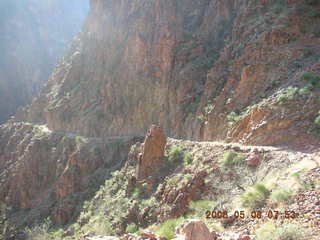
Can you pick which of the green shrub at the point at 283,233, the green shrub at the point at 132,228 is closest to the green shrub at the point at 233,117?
the green shrub at the point at 132,228

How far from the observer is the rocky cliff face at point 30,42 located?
92812 mm

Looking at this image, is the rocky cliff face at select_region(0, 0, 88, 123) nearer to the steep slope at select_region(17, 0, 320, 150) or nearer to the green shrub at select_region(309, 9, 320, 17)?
the steep slope at select_region(17, 0, 320, 150)

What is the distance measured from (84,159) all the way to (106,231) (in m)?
16.8

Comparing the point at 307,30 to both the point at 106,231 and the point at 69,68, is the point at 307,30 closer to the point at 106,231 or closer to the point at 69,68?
→ the point at 106,231

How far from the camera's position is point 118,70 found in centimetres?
3666

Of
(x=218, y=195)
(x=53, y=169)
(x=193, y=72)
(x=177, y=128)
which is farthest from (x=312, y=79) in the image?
(x=53, y=169)

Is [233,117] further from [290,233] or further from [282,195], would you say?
[290,233]

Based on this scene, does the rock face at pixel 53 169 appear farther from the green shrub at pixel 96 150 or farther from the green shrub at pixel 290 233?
the green shrub at pixel 290 233

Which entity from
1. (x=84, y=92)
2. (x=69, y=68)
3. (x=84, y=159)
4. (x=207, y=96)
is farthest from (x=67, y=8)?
(x=207, y=96)

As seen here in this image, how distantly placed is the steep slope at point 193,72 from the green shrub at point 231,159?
4.21 ft

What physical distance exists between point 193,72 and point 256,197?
1802 cm

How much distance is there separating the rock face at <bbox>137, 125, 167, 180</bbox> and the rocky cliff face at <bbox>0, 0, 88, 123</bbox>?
76.5 metres

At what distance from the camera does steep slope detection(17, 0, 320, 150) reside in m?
14.7
